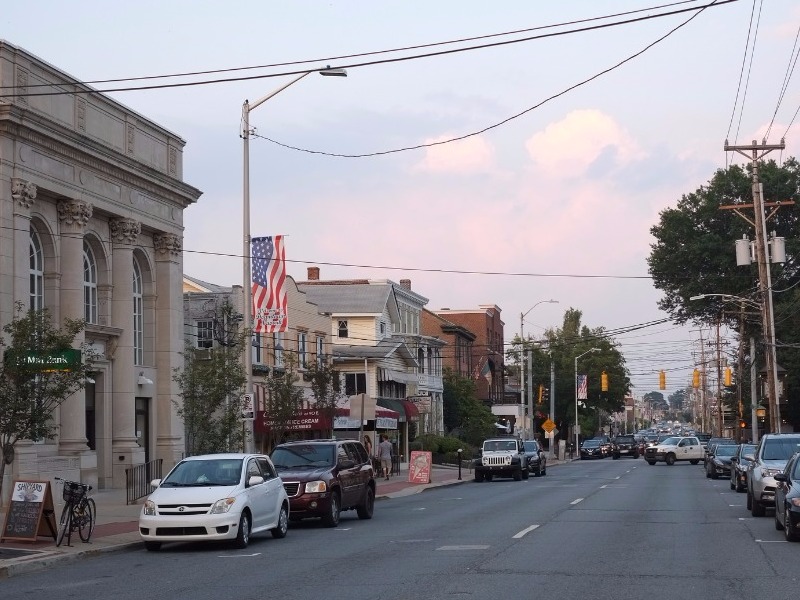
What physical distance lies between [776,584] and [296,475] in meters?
11.5

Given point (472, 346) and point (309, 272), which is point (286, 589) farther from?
point (472, 346)

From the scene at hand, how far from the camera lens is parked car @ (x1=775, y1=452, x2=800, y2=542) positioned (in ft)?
58.1

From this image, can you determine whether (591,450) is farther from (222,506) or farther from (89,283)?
(222,506)

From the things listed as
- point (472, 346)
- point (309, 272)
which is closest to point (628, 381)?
point (472, 346)

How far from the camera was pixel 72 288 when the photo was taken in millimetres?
32688

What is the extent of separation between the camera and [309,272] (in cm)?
7738

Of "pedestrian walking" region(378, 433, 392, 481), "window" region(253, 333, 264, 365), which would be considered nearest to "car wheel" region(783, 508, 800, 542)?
"pedestrian walking" region(378, 433, 392, 481)

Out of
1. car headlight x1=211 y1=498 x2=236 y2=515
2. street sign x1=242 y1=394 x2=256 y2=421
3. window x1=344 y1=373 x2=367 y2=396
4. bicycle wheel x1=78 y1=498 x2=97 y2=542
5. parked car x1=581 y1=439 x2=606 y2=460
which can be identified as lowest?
parked car x1=581 y1=439 x2=606 y2=460

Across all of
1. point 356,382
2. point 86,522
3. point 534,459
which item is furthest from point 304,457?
point 356,382

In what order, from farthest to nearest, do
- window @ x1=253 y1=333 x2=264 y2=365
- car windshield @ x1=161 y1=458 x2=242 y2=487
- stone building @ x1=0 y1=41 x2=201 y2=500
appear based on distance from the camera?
window @ x1=253 y1=333 x2=264 y2=365
stone building @ x1=0 y1=41 x2=201 y2=500
car windshield @ x1=161 y1=458 x2=242 y2=487

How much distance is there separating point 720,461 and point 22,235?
26732 mm

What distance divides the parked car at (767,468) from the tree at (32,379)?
12.7 metres

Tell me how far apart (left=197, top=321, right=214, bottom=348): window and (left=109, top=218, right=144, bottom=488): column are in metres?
10.7

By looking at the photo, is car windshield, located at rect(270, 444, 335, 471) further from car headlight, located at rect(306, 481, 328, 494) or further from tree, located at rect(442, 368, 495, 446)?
tree, located at rect(442, 368, 495, 446)
